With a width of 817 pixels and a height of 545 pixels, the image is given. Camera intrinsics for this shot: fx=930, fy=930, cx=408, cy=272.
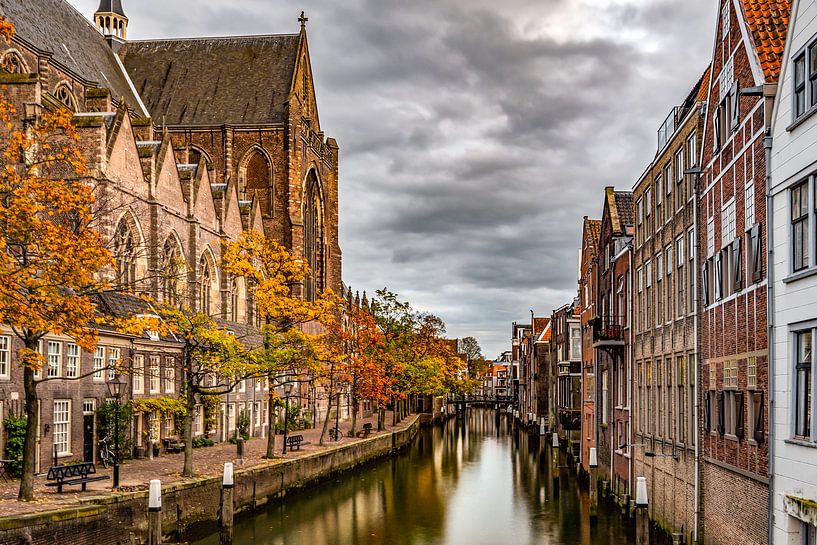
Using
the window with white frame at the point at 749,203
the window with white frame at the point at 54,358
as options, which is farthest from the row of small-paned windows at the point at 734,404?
the window with white frame at the point at 54,358

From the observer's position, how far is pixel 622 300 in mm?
37250

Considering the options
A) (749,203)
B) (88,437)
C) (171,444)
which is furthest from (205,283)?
(749,203)

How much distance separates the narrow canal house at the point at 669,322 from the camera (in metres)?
24.4

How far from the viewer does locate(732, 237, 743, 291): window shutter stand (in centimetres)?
1933

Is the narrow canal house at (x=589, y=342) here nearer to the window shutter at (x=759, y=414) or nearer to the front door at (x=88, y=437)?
the front door at (x=88, y=437)

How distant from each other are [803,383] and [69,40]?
185ft

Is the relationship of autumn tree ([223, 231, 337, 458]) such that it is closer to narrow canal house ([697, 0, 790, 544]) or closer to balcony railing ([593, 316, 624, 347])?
balcony railing ([593, 316, 624, 347])

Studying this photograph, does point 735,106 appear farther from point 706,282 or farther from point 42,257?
point 42,257

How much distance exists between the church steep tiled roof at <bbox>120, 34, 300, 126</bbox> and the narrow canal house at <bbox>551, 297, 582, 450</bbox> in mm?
27172

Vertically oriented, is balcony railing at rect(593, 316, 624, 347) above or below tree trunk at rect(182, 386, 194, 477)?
above

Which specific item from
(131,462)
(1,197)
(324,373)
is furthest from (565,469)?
(1,197)

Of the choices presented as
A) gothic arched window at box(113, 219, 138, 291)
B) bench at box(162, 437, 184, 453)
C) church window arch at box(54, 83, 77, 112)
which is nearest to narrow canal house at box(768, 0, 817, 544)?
bench at box(162, 437, 184, 453)

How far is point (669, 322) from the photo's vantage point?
27500 mm

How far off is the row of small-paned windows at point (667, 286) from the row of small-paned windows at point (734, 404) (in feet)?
10.6
